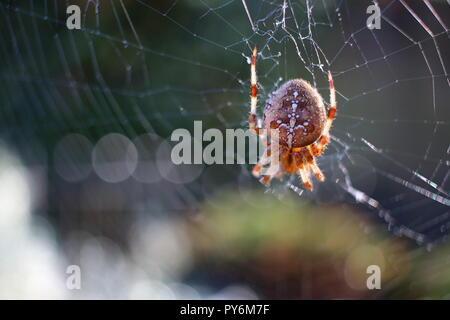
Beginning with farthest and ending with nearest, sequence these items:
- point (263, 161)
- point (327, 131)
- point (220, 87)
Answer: point (220, 87), point (263, 161), point (327, 131)

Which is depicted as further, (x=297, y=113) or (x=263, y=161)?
(x=263, y=161)

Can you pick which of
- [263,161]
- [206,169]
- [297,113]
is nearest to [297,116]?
[297,113]

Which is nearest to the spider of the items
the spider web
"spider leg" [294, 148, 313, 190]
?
"spider leg" [294, 148, 313, 190]

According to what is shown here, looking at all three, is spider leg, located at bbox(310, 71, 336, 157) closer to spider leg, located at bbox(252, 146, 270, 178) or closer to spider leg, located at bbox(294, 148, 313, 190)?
spider leg, located at bbox(294, 148, 313, 190)

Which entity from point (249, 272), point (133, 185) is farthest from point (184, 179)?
point (249, 272)

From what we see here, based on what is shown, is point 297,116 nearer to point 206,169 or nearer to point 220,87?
point 220,87

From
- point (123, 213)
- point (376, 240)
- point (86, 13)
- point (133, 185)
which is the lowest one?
point (376, 240)

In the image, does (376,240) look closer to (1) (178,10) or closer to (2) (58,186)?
(1) (178,10)
